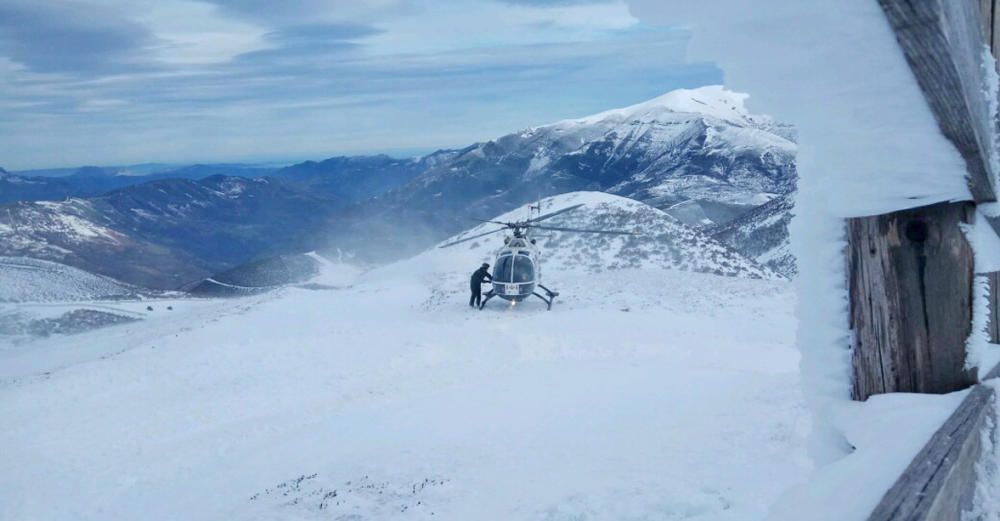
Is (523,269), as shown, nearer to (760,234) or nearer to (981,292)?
(981,292)

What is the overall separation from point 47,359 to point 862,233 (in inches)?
1055

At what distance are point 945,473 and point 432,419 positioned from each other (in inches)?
373

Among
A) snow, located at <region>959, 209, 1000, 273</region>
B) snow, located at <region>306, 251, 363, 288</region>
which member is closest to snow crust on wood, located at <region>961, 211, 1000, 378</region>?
snow, located at <region>959, 209, 1000, 273</region>

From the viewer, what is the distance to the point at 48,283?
63.3 m

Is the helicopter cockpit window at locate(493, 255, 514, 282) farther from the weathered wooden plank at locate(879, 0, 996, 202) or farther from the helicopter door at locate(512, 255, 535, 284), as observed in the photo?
the weathered wooden plank at locate(879, 0, 996, 202)

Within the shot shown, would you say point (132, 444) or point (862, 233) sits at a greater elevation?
point (862, 233)

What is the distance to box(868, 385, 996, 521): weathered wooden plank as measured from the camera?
124cm

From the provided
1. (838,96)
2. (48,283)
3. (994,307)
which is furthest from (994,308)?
(48,283)

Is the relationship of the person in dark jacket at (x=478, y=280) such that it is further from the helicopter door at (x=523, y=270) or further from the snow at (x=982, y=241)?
the snow at (x=982, y=241)

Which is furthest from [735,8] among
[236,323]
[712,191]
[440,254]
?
[712,191]

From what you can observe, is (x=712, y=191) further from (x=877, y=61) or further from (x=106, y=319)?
(x=877, y=61)

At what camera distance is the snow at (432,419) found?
7.10 meters

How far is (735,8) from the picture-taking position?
3.62ft

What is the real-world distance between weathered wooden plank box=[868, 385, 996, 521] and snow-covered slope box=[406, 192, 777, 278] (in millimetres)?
26998
